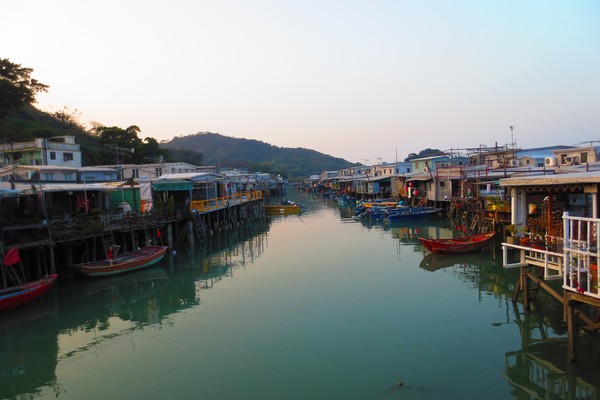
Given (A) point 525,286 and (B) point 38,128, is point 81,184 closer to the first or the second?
(A) point 525,286

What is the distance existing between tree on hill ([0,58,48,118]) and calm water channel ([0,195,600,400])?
33.8 meters

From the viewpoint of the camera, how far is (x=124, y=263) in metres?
21.9

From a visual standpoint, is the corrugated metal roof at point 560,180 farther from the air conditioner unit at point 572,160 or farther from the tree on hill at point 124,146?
the tree on hill at point 124,146

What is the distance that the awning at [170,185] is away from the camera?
30062 mm

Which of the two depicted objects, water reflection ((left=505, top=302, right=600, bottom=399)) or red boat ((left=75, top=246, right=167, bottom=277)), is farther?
red boat ((left=75, top=246, right=167, bottom=277))

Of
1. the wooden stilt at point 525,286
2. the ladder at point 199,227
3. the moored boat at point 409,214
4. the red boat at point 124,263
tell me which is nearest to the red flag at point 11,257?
the red boat at point 124,263

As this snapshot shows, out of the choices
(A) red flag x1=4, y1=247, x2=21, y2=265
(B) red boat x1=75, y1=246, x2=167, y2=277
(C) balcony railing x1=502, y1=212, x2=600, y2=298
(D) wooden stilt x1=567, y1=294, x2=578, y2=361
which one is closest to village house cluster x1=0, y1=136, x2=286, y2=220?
(A) red flag x1=4, y1=247, x2=21, y2=265

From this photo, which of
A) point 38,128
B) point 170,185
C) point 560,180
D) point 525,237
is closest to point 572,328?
point 560,180

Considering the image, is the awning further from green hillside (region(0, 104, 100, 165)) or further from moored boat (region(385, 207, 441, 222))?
green hillside (region(0, 104, 100, 165))

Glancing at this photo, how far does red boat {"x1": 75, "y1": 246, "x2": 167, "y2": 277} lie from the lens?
21.0 m

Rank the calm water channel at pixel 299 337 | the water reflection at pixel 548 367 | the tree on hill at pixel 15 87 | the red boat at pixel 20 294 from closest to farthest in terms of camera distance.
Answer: the water reflection at pixel 548 367 → the calm water channel at pixel 299 337 → the red boat at pixel 20 294 → the tree on hill at pixel 15 87

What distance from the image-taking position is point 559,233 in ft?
40.6

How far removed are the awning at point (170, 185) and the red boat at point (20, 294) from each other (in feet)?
43.6

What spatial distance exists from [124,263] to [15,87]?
34575mm
